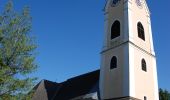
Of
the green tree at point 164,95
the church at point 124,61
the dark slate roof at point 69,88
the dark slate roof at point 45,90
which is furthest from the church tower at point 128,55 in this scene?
the green tree at point 164,95

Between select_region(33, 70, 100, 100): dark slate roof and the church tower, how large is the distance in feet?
6.70

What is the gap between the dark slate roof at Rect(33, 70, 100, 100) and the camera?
2919 cm

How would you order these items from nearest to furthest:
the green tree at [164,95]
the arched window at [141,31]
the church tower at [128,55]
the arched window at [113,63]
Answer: the church tower at [128,55] < the arched window at [113,63] < the arched window at [141,31] < the green tree at [164,95]

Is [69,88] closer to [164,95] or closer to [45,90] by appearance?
[45,90]

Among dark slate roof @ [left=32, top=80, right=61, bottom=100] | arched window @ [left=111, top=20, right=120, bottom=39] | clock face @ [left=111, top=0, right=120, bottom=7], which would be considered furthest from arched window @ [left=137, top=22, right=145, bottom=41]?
dark slate roof @ [left=32, top=80, right=61, bottom=100]

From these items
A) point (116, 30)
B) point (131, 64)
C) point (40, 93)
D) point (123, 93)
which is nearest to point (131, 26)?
point (116, 30)

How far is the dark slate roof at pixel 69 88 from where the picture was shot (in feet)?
95.8

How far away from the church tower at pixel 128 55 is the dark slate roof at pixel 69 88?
204 centimetres

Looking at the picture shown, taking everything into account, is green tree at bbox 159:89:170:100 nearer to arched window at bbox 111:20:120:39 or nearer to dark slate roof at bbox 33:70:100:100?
dark slate roof at bbox 33:70:100:100

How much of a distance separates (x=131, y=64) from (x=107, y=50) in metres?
3.79

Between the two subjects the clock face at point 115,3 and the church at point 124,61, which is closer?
the church at point 124,61

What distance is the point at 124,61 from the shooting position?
85.2ft

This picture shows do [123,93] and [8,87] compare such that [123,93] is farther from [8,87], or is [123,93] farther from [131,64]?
[8,87]

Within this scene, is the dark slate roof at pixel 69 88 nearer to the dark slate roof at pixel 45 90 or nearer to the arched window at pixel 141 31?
the dark slate roof at pixel 45 90
